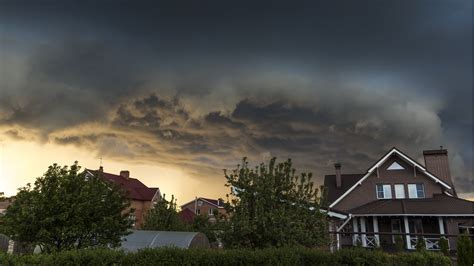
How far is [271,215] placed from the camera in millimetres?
12922

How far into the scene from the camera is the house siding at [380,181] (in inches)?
1337

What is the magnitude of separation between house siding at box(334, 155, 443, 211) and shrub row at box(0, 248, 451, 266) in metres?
22.8

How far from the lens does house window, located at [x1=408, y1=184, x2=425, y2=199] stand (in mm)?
33500

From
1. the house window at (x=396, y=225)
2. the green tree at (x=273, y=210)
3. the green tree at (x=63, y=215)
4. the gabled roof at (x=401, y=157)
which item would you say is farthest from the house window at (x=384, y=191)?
the green tree at (x=63, y=215)

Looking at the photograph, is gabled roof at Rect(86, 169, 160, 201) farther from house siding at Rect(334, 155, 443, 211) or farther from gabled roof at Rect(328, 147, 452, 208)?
gabled roof at Rect(328, 147, 452, 208)

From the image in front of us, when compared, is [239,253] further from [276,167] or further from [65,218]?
[65,218]

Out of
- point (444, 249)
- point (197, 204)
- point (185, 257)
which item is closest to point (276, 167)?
point (185, 257)

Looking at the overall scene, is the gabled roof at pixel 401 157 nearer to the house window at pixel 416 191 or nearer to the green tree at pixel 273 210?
the house window at pixel 416 191

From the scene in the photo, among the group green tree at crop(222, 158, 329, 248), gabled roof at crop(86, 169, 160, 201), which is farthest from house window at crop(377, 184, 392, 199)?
gabled roof at crop(86, 169, 160, 201)

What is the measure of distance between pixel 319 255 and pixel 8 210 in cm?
1246

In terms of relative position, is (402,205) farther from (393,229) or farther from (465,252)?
(465,252)

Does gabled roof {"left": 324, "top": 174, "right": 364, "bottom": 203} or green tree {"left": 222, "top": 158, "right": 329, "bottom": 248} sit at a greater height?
gabled roof {"left": 324, "top": 174, "right": 364, "bottom": 203}

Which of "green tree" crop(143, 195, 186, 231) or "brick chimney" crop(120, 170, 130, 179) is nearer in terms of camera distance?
"green tree" crop(143, 195, 186, 231)

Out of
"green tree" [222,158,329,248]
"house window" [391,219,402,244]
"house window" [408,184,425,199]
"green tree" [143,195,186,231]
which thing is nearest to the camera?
"green tree" [222,158,329,248]
